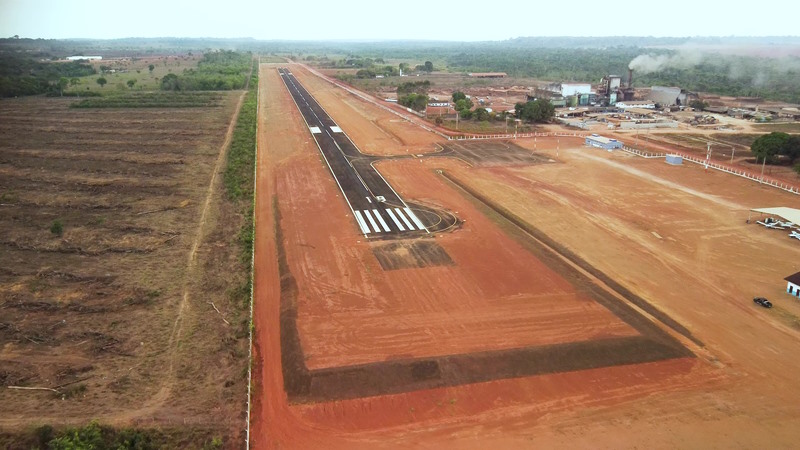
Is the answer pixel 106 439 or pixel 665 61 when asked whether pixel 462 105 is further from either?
pixel 665 61

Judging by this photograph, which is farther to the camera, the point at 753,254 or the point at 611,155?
the point at 611,155

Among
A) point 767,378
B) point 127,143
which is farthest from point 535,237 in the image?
point 127,143

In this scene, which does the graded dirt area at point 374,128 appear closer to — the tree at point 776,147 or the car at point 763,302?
the tree at point 776,147

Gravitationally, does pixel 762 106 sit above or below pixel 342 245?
above

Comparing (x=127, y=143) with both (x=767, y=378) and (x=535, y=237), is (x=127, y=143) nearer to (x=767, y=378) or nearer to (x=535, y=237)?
(x=535, y=237)

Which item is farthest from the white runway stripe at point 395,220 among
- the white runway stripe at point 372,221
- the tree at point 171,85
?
the tree at point 171,85

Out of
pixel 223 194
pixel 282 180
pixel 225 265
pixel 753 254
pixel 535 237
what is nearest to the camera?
pixel 225 265
